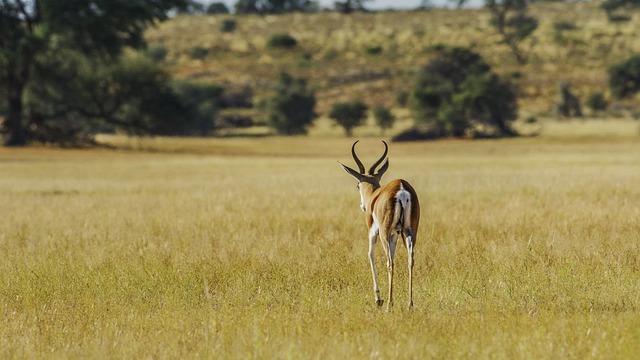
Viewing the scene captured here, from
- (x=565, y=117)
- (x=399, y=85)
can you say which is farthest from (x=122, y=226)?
(x=399, y=85)

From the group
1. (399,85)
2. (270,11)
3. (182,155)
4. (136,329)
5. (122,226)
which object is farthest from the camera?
(270,11)

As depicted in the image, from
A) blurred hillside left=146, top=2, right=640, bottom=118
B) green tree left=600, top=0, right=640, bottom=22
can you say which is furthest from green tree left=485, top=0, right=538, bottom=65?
green tree left=600, top=0, right=640, bottom=22

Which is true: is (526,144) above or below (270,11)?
below

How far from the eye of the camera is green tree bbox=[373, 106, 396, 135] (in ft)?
227

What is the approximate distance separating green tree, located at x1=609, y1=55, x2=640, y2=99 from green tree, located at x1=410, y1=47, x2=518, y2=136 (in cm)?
1165

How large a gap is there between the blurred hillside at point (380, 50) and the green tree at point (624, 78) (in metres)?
8.86

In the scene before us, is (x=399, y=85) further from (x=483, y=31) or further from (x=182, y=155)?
(x=182, y=155)

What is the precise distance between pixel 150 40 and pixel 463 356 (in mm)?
126794

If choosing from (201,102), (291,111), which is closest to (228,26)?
(201,102)

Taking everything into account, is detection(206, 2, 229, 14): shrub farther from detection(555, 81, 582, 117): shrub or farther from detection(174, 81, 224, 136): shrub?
detection(555, 81, 582, 117): shrub

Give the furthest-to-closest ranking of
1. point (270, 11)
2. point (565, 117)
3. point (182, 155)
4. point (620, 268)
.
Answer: point (270, 11)
point (565, 117)
point (182, 155)
point (620, 268)

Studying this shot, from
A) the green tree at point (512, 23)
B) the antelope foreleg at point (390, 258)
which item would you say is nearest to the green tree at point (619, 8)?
the green tree at point (512, 23)

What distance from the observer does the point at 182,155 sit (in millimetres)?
50094

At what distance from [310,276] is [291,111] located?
208ft
